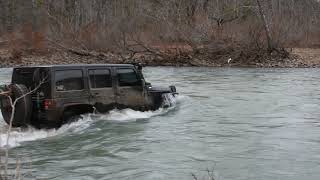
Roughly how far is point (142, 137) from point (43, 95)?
2.67m

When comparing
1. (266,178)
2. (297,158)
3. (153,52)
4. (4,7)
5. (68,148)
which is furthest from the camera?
(4,7)

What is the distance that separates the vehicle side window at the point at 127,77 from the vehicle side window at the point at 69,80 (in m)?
1.60

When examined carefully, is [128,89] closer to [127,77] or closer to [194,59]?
[127,77]

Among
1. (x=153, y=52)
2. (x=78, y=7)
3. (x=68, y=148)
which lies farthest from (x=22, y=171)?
(x=78, y=7)

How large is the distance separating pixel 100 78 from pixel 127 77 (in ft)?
3.74

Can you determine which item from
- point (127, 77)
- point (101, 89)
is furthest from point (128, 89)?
point (101, 89)

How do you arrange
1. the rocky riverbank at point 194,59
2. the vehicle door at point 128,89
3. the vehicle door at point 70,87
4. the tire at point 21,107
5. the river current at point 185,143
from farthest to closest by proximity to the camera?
the rocky riverbank at point 194,59 < the vehicle door at point 128,89 < the vehicle door at point 70,87 < the tire at point 21,107 < the river current at point 185,143

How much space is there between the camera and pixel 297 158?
11977mm

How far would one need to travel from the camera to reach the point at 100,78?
1546 cm

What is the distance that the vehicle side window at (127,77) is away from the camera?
16125 millimetres

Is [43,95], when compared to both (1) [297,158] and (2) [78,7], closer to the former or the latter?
(1) [297,158]

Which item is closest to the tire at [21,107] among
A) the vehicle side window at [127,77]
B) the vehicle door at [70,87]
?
the vehicle door at [70,87]

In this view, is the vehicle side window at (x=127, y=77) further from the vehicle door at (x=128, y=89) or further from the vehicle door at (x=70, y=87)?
the vehicle door at (x=70, y=87)

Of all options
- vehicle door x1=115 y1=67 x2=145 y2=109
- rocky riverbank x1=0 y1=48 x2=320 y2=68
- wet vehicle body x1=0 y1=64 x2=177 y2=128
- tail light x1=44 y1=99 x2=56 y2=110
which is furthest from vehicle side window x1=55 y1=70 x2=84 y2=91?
rocky riverbank x1=0 y1=48 x2=320 y2=68
